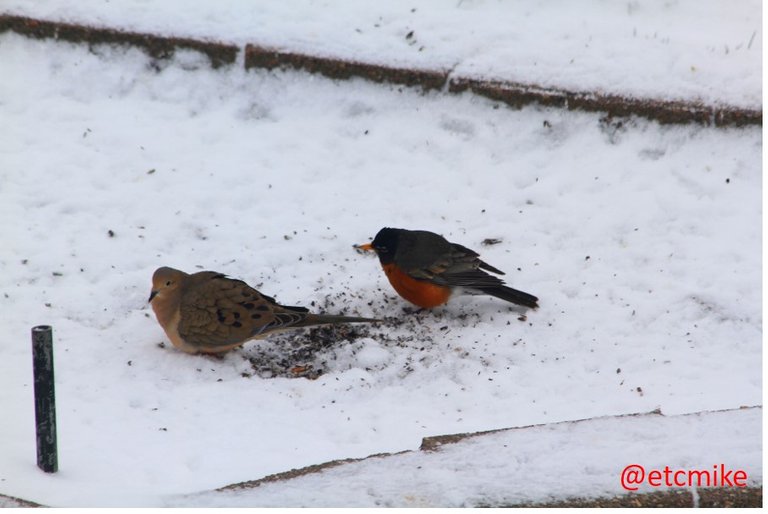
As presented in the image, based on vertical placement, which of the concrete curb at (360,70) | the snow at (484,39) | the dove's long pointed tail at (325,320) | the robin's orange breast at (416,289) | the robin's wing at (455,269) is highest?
the snow at (484,39)

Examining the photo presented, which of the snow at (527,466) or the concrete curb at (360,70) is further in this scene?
the concrete curb at (360,70)

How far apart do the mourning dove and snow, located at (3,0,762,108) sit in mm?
2896

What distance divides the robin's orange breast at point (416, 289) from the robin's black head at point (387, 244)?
0.16 ft

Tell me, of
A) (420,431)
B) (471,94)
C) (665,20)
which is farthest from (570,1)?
(420,431)

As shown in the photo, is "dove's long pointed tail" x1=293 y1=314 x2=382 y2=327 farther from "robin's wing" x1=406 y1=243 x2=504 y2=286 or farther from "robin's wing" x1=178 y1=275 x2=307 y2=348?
"robin's wing" x1=406 y1=243 x2=504 y2=286

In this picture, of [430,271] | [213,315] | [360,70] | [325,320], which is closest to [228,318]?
[213,315]

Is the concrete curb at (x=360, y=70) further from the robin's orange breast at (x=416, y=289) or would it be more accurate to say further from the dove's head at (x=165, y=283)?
the dove's head at (x=165, y=283)

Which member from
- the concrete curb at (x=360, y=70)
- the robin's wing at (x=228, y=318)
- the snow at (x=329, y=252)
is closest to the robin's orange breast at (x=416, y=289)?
the snow at (x=329, y=252)

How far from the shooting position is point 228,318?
5.42 m

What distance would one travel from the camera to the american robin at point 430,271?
601 centimetres

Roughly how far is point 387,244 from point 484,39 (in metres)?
2.71

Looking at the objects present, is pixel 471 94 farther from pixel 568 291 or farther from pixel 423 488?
pixel 423 488

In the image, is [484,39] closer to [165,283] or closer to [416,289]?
[416,289]

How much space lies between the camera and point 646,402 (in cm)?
533
